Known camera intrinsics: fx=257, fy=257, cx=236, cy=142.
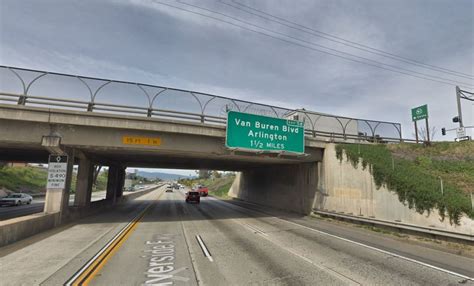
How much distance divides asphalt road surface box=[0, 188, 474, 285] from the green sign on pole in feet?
21.8

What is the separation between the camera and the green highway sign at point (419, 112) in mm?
24531

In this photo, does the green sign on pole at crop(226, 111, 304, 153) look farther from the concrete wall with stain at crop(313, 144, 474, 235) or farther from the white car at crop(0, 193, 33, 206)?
the white car at crop(0, 193, 33, 206)

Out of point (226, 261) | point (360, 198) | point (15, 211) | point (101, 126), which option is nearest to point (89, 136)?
point (101, 126)

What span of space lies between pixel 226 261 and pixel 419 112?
25643 millimetres

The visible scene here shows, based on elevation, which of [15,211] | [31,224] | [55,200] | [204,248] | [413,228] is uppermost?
[55,200]

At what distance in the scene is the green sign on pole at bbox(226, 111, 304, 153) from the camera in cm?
1720

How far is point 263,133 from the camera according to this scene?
18.2 m

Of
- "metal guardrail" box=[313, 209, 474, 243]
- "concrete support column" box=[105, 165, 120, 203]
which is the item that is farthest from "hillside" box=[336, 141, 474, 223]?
"concrete support column" box=[105, 165, 120, 203]

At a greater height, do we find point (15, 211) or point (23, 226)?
point (23, 226)

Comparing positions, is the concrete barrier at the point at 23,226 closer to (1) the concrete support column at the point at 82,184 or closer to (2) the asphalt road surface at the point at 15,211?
(1) the concrete support column at the point at 82,184

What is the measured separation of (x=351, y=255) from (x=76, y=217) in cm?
1804

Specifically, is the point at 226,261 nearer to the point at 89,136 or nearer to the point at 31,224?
the point at 31,224

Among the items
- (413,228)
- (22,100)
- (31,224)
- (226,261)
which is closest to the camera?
(226,261)

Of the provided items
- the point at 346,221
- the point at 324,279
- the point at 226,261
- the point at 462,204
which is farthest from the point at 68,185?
the point at 462,204
